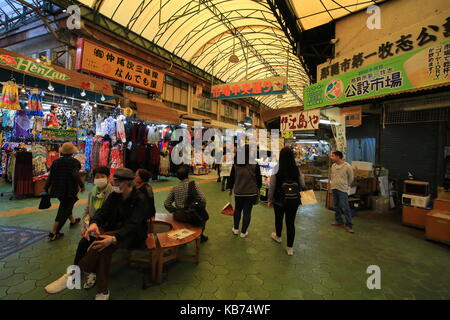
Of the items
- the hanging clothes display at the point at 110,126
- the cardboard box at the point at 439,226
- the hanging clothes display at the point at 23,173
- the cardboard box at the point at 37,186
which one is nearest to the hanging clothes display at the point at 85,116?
the hanging clothes display at the point at 110,126

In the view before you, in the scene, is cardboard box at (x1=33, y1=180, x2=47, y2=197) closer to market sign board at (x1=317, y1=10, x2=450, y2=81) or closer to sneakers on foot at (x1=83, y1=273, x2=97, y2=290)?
sneakers on foot at (x1=83, y1=273, x2=97, y2=290)

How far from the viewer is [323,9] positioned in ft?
19.8

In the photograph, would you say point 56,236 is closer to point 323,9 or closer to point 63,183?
point 63,183

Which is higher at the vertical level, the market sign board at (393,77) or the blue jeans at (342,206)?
the market sign board at (393,77)

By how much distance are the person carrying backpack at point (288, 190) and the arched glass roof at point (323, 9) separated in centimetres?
482

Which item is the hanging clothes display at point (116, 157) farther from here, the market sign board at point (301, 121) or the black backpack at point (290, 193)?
the black backpack at point (290, 193)

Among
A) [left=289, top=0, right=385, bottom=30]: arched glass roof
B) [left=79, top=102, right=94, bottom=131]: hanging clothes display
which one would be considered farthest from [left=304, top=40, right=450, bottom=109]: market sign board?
[left=79, top=102, right=94, bottom=131]: hanging clothes display

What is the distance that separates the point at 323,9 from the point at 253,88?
3.06m

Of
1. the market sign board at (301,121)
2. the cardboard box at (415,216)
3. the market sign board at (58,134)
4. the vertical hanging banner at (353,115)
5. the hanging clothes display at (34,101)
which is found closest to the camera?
the cardboard box at (415,216)

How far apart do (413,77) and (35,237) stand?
7.66 meters

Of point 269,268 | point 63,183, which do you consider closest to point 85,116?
point 63,183

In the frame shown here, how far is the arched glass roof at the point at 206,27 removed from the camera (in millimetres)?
9617

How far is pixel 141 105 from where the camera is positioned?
7.00 meters

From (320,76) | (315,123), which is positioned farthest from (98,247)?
(320,76)
